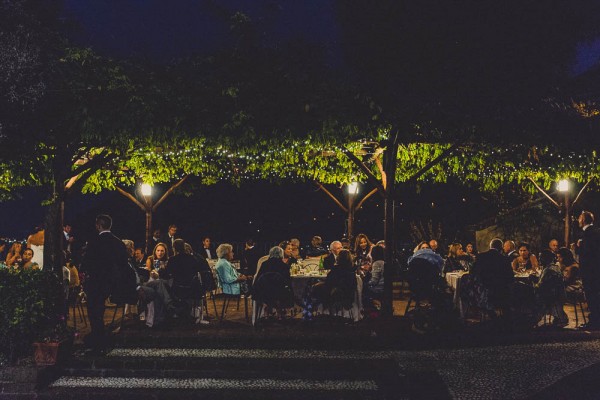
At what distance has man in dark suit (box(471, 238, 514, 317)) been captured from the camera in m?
8.29

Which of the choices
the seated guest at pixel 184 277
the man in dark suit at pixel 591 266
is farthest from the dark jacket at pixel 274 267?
the man in dark suit at pixel 591 266

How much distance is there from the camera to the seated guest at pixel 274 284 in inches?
325

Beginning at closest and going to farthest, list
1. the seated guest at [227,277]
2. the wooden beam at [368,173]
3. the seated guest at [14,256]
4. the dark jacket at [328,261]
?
the wooden beam at [368,173], the seated guest at [227,277], the dark jacket at [328,261], the seated guest at [14,256]

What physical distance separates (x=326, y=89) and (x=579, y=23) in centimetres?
2200

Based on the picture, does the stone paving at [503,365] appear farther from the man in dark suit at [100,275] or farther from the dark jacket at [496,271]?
the man in dark suit at [100,275]

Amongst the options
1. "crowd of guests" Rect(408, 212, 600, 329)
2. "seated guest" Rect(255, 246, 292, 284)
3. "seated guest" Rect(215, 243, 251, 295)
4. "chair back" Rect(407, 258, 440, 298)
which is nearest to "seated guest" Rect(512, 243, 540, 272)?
"crowd of guests" Rect(408, 212, 600, 329)

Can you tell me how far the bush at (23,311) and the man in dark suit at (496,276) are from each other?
5824 millimetres

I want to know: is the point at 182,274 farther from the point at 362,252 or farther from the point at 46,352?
the point at 362,252

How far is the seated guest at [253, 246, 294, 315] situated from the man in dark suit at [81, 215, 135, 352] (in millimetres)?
1992

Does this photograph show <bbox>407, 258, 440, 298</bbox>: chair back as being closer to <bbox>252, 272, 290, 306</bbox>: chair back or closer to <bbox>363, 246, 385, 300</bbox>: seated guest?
<bbox>363, 246, 385, 300</bbox>: seated guest

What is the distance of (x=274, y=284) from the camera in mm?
8266

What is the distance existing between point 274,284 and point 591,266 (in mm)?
4762

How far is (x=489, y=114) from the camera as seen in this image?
28.4 ft

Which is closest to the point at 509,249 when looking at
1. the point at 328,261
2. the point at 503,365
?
the point at 328,261
